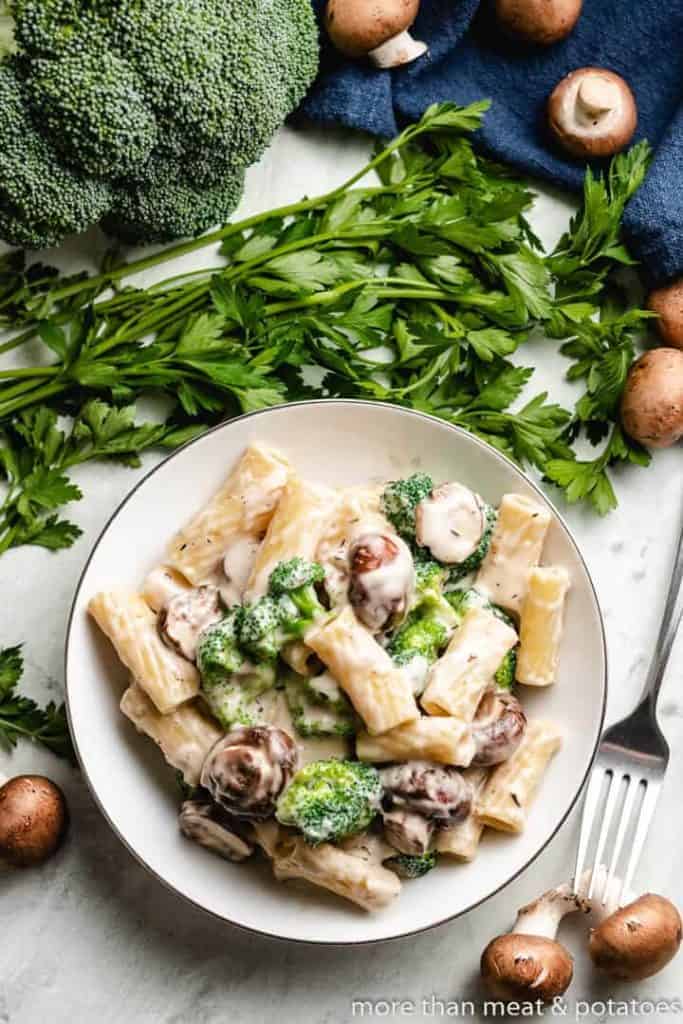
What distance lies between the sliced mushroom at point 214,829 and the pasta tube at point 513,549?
1.91 ft

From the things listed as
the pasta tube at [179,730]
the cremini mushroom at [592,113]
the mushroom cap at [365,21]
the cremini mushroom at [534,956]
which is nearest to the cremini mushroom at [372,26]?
the mushroom cap at [365,21]

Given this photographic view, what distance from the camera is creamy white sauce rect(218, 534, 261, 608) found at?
6.72 ft

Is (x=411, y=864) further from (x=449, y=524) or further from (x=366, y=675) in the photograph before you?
(x=449, y=524)

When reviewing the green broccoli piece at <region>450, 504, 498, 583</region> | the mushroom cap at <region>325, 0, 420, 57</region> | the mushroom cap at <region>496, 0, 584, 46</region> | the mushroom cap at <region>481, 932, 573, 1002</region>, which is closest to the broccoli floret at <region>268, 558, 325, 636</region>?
the green broccoli piece at <region>450, 504, 498, 583</region>

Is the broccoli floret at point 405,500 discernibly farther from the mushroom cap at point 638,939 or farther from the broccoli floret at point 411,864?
the mushroom cap at point 638,939

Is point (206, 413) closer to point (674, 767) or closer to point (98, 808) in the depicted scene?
point (98, 808)

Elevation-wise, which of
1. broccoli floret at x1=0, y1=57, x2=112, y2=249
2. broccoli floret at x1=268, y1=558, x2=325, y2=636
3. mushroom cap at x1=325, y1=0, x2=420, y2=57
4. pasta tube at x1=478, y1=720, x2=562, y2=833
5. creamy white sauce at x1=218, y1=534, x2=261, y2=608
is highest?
mushroom cap at x1=325, y1=0, x2=420, y2=57

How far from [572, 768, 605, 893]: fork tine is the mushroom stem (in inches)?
55.2

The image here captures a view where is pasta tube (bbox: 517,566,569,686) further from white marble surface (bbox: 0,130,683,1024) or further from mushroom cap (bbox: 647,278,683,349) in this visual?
mushroom cap (bbox: 647,278,683,349)

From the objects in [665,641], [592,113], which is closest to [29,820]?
[665,641]

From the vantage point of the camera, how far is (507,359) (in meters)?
2.33

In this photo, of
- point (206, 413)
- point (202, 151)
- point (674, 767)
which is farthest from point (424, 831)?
point (202, 151)

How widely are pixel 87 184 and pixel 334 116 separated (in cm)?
54

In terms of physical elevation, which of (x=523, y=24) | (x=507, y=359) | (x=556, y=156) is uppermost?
(x=523, y=24)
